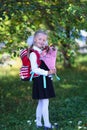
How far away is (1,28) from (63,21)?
190 cm

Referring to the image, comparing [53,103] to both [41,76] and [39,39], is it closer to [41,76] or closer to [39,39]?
[41,76]

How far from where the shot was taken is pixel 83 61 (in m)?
18.6

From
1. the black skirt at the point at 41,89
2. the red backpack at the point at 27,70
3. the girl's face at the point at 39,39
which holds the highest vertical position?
the girl's face at the point at 39,39

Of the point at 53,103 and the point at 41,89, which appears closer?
the point at 41,89

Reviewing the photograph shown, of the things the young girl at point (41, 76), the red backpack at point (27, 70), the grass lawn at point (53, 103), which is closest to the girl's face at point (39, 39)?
the young girl at point (41, 76)

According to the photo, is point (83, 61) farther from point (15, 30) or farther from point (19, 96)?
point (15, 30)

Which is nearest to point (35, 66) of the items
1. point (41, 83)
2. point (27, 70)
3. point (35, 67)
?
point (35, 67)

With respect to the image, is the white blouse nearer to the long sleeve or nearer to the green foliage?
the long sleeve

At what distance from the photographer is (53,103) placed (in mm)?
10391

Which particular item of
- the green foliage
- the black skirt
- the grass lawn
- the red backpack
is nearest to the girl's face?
the red backpack

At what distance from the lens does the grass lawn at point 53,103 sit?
8.45m

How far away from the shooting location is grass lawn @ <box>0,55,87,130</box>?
8.45 m

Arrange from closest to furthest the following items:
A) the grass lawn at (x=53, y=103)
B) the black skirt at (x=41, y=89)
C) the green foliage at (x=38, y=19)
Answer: the black skirt at (x=41, y=89) < the grass lawn at (x=53, y=103) < the green foliage at (x=38, y=19)

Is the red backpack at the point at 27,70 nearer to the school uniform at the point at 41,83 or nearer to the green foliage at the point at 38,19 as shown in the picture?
the school uniform at the point at 41,83
